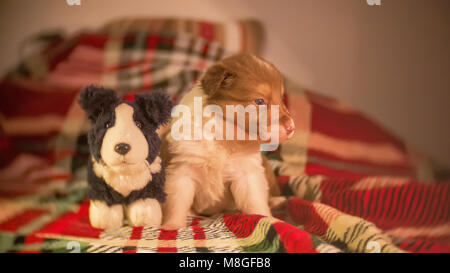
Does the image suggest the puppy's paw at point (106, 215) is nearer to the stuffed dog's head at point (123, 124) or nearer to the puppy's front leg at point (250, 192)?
the stuffed dog's head at point (123, 124)

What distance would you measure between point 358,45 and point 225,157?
1.53 ft

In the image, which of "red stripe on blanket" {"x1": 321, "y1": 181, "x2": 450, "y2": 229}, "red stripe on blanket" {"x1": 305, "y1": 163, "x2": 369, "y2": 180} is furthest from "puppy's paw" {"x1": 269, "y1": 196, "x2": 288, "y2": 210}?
"red stripe on blanket" {"x1": 305, "y1": 163, "x2": 369, "y2": 180}

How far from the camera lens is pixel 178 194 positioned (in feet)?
2.95

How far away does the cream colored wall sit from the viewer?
0.87 metres

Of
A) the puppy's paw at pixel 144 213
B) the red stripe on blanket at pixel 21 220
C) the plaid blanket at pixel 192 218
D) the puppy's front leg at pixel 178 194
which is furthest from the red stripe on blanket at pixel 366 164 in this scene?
the red stripe on blanket at pixel 21 220

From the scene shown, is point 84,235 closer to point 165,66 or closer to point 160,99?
point 160,99

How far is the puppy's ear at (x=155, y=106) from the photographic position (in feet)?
2.73

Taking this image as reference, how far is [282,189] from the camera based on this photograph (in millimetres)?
1141

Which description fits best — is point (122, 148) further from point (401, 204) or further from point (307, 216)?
point (401, 204)

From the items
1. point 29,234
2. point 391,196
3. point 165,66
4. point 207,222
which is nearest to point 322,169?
point 391,196

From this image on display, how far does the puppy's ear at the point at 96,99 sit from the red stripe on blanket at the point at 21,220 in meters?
0.33

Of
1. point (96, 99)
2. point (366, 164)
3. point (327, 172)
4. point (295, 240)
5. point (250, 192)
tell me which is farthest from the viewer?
point (327, 172)

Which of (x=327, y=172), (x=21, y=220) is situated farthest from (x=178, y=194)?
(x=327, y=172)

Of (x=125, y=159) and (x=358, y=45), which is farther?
(x=358, y=45)
